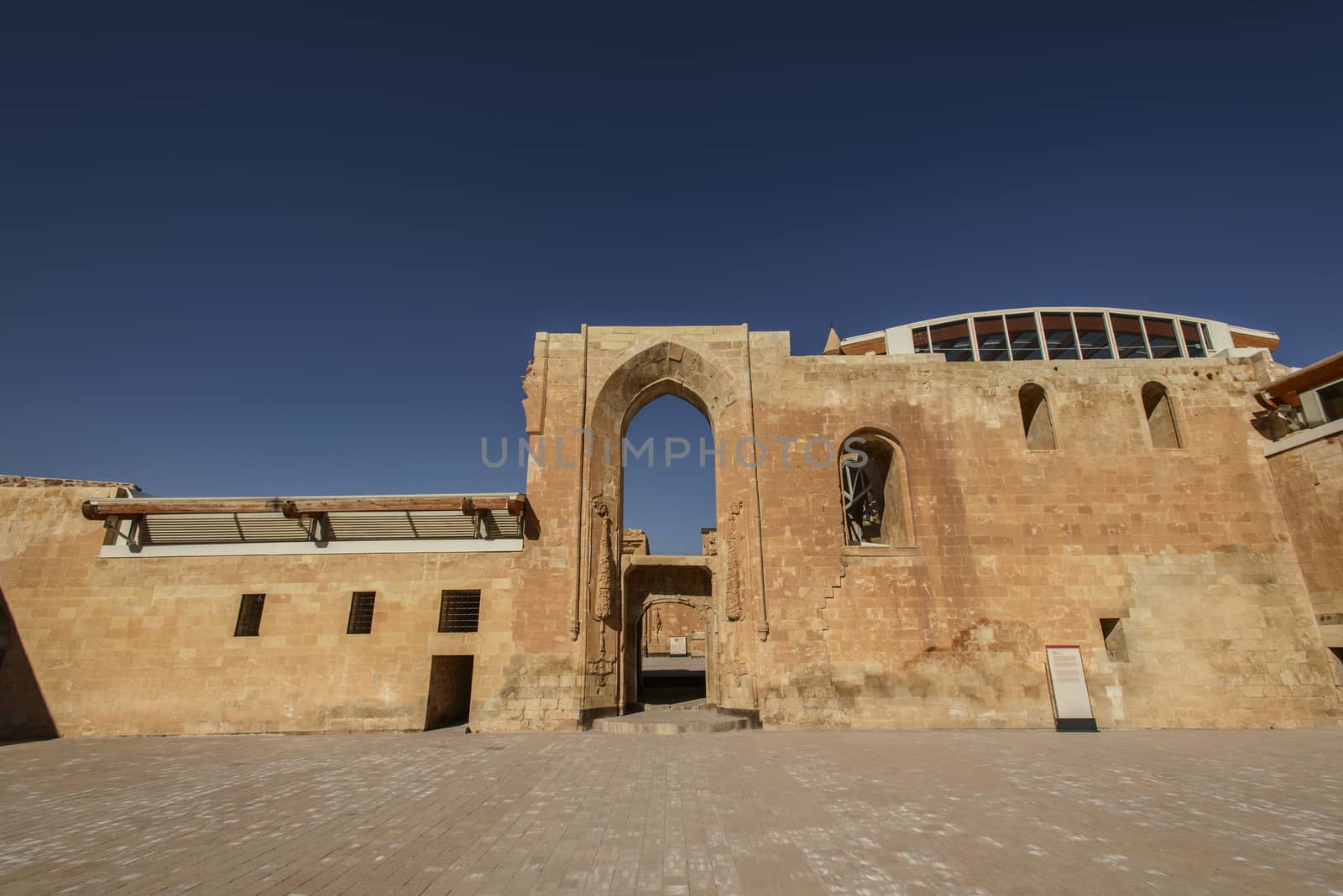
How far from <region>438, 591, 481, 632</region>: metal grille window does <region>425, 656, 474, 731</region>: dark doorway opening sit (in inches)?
28.2

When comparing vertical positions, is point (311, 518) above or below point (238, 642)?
above

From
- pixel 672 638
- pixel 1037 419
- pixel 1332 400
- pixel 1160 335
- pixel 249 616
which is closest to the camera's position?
pixel 1332 400

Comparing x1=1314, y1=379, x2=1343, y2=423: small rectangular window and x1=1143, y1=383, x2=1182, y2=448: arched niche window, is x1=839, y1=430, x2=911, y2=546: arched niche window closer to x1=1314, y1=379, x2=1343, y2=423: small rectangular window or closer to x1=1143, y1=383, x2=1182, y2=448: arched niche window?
x1=1143, y1=383, x2=1182, y2=448: arched niche window

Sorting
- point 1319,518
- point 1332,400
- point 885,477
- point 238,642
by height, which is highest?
point 1332,400

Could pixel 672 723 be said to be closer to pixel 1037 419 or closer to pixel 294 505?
pixel 294 505

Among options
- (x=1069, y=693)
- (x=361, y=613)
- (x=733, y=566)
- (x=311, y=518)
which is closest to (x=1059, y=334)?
(x=1069, y=693)

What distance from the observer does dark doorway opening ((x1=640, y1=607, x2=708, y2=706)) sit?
17.0 meters

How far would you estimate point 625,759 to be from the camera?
901 centimetres

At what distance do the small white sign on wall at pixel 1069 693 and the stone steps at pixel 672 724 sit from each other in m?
6.11

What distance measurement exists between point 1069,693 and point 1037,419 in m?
6.50

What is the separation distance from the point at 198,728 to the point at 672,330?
13.5 m

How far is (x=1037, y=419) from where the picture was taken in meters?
14.7

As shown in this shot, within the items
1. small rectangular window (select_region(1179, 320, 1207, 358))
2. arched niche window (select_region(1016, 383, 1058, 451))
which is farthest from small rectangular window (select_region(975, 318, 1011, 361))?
arched niche window (select_region(1016, 383, 1058, 451))

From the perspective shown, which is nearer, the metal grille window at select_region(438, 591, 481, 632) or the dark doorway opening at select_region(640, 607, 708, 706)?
the metal grille window at select_region(438, 591, 481, 632)
